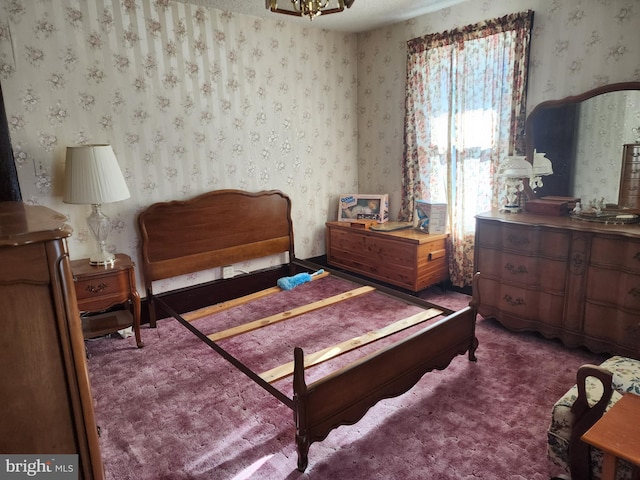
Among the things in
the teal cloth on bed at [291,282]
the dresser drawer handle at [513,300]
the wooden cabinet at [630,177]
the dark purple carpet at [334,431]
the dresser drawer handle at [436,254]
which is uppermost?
the wooden cabinet at [630,177]

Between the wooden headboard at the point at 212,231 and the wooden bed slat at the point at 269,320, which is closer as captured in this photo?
the wooden bed slat at the point at 269,320

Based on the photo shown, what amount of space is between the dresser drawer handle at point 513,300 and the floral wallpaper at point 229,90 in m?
1.02

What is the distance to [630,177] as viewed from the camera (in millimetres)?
2682

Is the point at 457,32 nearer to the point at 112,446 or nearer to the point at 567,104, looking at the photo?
the point at 567,104

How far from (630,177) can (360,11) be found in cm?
234

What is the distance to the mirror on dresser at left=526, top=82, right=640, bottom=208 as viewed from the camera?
2656 millimetres

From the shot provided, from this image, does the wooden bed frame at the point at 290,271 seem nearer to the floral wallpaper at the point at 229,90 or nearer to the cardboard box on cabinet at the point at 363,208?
the floral wallpaper at the point at 229,90

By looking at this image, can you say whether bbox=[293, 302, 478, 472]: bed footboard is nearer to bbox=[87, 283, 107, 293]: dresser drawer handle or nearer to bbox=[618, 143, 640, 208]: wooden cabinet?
bbox=[618, 143, 640, 208]: wooden cabinet

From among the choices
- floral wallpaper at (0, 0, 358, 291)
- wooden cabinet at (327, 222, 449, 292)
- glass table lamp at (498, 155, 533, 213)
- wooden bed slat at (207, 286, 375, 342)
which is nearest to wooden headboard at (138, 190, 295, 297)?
floral wallpaper at (0, 0, 358, 291)

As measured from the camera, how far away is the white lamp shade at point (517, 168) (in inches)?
119

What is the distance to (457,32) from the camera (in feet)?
11.0

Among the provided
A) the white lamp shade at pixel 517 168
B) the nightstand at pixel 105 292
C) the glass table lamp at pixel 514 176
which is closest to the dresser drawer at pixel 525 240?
the glass table lamp at pixel 514 176

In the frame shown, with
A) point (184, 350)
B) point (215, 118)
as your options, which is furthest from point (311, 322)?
point (215, 118)

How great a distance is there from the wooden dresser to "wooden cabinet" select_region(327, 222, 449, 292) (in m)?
0.59
